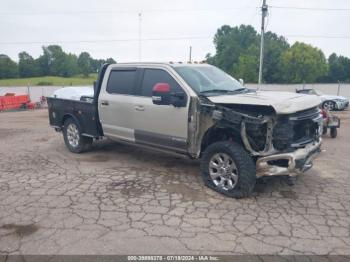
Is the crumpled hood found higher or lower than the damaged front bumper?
higher

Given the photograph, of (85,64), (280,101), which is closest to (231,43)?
(85,64)

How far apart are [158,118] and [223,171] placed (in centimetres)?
147

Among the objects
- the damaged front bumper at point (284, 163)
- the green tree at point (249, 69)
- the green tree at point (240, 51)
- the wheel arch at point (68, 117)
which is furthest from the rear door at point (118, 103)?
the green tree at point (240, 51)

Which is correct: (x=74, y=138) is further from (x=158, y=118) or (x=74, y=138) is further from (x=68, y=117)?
(x=158, y=118)

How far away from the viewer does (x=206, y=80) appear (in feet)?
17.6

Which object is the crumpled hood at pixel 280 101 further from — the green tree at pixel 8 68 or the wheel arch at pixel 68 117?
the green tree at pixel 8 68

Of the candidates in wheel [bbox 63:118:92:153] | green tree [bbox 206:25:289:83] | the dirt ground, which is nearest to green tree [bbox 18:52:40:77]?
green tree [bbox 206:25:289:83]

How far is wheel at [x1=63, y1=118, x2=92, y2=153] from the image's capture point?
279 inches

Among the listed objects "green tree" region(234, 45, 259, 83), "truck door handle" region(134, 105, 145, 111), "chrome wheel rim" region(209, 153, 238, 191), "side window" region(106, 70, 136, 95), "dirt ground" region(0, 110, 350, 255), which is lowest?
"dirt ground" region(0, 110, 350, 255)

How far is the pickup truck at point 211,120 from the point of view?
431cm

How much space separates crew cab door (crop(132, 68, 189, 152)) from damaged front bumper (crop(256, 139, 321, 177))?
4.39ft

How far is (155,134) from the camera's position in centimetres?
554

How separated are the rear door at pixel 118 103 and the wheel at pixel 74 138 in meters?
0.86

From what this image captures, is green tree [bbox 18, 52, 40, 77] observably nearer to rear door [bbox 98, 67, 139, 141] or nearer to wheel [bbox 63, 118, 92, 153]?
wheel [bbox 63, 118, 92, 153]
